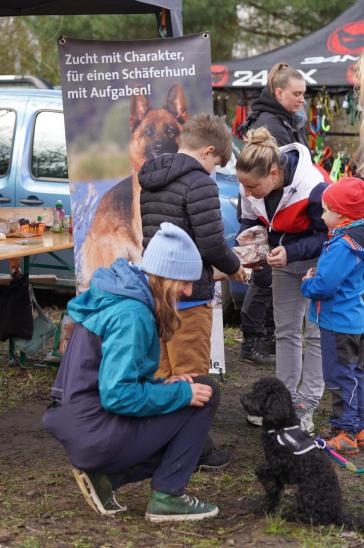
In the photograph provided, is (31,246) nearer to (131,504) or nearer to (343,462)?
(131,504)

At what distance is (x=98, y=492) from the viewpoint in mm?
3830

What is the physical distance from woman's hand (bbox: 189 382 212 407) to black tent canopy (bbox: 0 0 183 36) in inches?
99.8

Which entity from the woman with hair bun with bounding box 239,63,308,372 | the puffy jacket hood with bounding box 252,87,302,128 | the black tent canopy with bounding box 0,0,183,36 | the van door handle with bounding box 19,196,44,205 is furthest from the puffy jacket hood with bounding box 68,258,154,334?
the van door handle with bounding box 19,196,44,205

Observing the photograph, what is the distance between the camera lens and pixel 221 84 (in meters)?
11.0

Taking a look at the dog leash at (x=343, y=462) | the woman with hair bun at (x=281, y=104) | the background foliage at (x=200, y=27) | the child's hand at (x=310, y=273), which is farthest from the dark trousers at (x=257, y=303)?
the background foliage at (x=200, y=27)

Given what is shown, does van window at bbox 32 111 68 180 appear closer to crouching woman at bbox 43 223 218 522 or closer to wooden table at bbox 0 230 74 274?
wooden table at bbox 0 230 74 274

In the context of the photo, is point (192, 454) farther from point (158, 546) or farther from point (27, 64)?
point (27, 64)

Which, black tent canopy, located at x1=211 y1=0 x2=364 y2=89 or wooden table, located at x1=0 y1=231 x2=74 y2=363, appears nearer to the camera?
wooden table, located at x1=0 y1=231 x2=74 y2=363

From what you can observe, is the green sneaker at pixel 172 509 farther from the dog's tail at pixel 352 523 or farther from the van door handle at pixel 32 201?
the van door handle at pixel 32 201

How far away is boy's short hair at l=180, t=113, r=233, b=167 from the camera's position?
448 centimetres

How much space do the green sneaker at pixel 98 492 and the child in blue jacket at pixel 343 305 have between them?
4.78 feet

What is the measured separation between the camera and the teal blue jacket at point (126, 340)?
3.49m

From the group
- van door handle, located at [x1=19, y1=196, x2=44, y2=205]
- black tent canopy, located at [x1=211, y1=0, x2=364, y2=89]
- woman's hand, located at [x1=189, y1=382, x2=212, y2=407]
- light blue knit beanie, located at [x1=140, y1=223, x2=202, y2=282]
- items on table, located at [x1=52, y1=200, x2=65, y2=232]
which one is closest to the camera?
light blue knit beanie, located at [x1=140, y1=223, x2=202, y2=282]

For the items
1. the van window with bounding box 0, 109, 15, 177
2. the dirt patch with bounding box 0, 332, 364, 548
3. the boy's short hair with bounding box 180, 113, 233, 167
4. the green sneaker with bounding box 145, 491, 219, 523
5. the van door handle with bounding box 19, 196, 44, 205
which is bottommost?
the dirt patch with bounding box 0, 332, 364, 548
